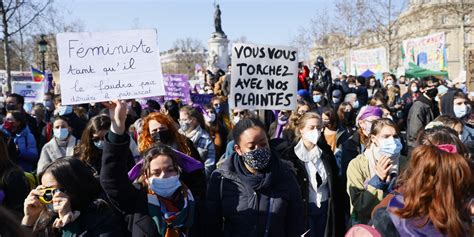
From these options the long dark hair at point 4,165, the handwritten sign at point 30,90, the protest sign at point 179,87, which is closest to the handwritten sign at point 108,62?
the long dark hair at point 4,165

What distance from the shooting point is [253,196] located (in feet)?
11.1

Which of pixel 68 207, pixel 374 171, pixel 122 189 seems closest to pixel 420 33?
pixel 374 171

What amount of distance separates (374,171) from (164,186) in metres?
1.87

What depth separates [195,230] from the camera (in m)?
3.38

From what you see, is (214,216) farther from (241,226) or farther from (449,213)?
(449,213)

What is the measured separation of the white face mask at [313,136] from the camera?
4.93m

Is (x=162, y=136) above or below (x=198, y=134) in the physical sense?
above

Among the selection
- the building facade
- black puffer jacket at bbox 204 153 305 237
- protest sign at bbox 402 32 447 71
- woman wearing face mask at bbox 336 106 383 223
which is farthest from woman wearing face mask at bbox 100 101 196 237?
the building facade

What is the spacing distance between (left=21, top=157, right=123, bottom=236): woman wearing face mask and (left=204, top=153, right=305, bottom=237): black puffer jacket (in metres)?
0.70

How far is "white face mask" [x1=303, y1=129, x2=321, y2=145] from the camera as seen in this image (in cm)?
493

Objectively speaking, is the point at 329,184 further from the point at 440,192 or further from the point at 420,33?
the point at 420,33

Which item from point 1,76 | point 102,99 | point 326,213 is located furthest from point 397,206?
point 1,76

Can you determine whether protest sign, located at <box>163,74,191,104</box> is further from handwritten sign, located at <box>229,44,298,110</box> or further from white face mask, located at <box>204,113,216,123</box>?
handwritten sign, located at <box>229,44,298,110</box>

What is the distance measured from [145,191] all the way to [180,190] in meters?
0.22
